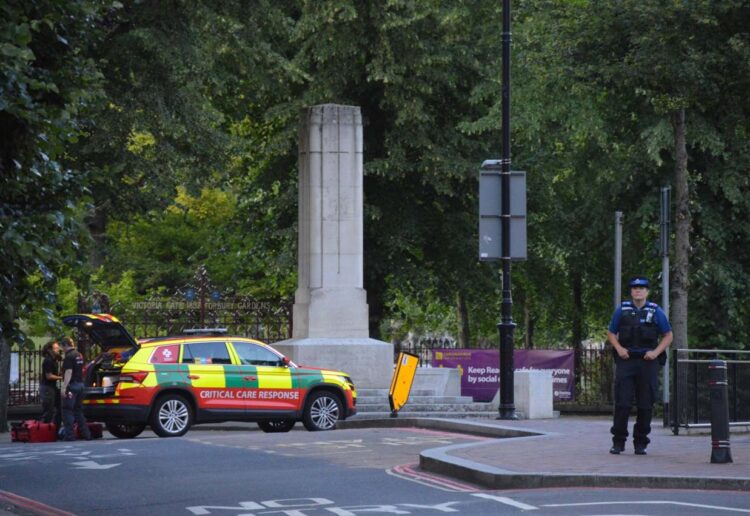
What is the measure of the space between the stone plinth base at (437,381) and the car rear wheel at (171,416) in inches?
303

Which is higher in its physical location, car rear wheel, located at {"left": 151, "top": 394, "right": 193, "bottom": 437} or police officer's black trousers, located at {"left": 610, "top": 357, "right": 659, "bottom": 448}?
police officer's black trousers, located at {"left": 610, "top": 357, "right": 659, "bottom": 448}

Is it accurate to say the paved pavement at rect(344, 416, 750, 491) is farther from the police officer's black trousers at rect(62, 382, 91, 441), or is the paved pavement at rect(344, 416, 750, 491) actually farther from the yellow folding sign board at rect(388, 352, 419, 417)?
the police officer's black trousers at rect(62, 382, 91, 441)

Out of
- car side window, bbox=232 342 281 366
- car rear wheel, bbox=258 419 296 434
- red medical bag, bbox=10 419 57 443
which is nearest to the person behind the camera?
car side window, bbox=232 342 281 366

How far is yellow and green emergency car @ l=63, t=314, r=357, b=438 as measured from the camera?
23.7m

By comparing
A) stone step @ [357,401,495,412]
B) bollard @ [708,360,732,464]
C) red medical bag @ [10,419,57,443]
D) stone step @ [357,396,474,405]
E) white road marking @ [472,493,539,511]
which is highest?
bollard @ [708,360,732,464]

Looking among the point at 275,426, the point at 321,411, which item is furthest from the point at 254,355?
the point at 275,426

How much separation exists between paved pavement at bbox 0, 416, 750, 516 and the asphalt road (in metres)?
0.23

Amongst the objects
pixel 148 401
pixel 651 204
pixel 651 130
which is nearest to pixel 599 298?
pixel 651 204

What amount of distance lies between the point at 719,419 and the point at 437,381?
1692 centimetres

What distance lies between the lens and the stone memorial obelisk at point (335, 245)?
29.9 m

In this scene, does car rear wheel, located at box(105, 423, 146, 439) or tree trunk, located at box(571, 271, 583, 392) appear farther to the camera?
tree trunk, located at box(571, 271, 583, 392)

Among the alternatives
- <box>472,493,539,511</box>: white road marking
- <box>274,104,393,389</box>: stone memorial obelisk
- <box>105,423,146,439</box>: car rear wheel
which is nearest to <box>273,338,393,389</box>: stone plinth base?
<box>274,104,393,389</box>: stone memorial obelisk

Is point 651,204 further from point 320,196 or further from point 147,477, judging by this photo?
point 147,477

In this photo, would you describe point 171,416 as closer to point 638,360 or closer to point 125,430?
point 125,430
